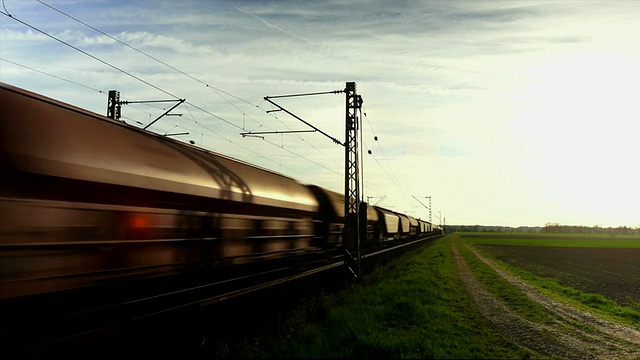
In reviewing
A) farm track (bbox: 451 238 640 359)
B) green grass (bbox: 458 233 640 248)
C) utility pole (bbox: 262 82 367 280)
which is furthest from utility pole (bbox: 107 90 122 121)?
green grass (bbox: 458 233 640 248)

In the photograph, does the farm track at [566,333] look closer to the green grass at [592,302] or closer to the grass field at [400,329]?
the grass field at [400,329]

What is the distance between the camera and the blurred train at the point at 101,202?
5.09 metres

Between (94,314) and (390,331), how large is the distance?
5.42 metres

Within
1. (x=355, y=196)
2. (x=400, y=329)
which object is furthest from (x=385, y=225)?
(x=400, y=329)

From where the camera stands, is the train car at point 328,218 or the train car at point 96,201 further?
the train car at point 328,218

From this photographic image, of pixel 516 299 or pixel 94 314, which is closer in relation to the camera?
pixel 94 314

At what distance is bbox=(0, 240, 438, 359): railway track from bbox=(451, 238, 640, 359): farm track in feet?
19.6

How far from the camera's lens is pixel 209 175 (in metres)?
9.09

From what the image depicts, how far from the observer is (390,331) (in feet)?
28.2

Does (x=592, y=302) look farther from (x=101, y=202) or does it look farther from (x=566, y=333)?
(x=101, y=202)

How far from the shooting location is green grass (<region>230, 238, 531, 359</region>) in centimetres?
715

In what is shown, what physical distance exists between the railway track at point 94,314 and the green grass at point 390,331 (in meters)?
1.45

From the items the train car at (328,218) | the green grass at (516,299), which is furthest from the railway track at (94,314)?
the green grass at (516,299)

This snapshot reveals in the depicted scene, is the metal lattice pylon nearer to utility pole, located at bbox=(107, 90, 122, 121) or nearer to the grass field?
the grass field
